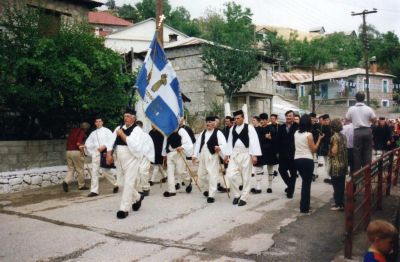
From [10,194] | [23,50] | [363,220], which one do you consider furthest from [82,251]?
[23,50]

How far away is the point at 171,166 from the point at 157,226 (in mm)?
3246

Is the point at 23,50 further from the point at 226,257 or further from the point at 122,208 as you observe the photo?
the point at 226,257

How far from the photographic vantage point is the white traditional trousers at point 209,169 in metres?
9.56

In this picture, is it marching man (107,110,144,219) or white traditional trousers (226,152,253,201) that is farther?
white traditional trousers (226,152,253,201)

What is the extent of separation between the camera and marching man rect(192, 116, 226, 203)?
381 inches

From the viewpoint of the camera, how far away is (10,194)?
435 inches

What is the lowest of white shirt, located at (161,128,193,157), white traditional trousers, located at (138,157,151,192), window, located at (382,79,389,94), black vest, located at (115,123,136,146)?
white traditional trousers, located at (138,157,151,192)

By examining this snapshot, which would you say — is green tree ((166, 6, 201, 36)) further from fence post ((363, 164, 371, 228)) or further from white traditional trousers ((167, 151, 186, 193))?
fence post ((363, 164, 371, 228))

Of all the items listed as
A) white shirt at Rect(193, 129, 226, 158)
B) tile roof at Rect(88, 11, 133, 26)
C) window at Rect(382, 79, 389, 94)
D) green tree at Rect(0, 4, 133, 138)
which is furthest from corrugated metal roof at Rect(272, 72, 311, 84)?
white shirt at Rect(193, 129, 226, 158)

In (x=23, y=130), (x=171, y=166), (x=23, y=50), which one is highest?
(x=23, y=50)

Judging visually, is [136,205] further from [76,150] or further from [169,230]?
[76,150]

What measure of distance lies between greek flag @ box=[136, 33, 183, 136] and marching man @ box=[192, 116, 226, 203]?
82 centimetres

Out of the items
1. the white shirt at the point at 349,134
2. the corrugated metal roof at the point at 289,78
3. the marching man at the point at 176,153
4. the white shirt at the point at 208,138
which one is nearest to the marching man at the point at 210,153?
the white shirt at the point at 208,138

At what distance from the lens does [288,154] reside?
1011 centimetres
